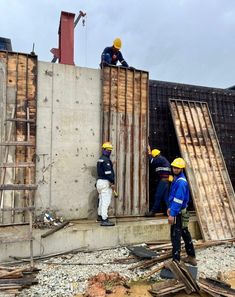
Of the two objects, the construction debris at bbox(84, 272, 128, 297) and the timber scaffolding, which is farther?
the timber scaffolding

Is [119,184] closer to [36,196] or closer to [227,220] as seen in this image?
[36,196]

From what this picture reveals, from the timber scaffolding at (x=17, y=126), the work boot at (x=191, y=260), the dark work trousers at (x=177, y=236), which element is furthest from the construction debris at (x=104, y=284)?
the timber scaffolding at (x=17, y=126)

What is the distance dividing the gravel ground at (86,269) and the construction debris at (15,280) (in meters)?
0.10

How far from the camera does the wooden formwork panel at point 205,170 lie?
8227mm

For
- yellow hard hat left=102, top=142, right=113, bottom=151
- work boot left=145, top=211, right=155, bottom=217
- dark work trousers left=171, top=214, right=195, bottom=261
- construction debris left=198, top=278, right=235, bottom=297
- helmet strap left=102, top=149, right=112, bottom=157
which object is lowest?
construction debris left=198, top=278, right=235, bottom=297

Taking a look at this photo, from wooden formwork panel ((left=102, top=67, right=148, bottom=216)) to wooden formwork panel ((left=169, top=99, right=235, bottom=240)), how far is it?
1105 mm

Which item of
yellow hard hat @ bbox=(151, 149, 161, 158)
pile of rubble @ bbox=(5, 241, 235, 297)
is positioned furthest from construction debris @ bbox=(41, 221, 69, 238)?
yellow hard hat @ bbox=(151, 149, 161, 158)

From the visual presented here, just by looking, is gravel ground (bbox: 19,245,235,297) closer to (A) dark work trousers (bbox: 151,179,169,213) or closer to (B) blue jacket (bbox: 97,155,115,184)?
(B) blue jacket (bbox: 97,155,115,184)

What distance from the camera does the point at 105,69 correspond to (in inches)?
336

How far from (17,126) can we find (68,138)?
3.98ft

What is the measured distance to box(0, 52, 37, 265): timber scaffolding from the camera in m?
7.40

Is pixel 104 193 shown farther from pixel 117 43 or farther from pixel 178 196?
pixel 117 43

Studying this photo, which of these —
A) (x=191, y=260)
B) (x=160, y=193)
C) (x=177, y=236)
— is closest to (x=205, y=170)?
(x=160, y=193)

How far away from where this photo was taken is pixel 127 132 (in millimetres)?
8688
